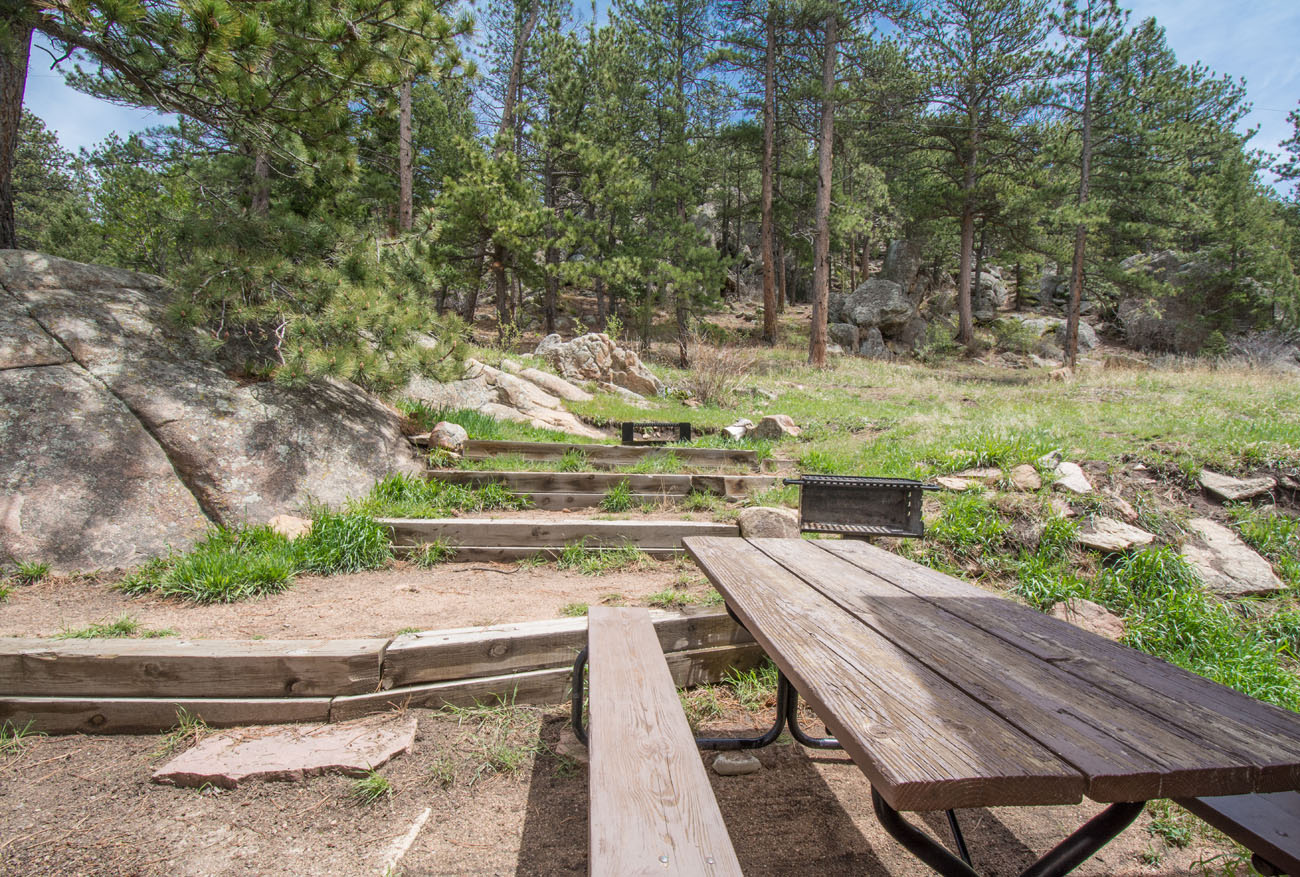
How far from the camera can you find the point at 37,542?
10.3 ft

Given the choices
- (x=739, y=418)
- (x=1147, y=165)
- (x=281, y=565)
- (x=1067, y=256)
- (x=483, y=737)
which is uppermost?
(x=1147, y=165)

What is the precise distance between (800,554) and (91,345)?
15.2 feet

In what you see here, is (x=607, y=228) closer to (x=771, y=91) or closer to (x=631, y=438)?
(x=771, y=91)

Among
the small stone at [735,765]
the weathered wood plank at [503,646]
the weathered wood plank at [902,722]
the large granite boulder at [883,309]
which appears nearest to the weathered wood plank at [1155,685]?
the weathered wood plank at [902,722]

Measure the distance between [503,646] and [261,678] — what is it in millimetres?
865

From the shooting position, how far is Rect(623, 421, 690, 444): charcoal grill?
20.8 feet

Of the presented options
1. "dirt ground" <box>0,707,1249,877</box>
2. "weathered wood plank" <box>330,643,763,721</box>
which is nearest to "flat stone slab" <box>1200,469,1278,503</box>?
"dirt ground" <box>0,707,1249,877</box>

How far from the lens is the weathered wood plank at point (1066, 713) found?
0.85m

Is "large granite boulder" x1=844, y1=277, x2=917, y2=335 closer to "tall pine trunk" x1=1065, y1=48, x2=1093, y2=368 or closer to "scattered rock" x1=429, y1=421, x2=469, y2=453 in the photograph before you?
"tall pine trunk" x1=1065, y1=48, x2=1093, y2=368

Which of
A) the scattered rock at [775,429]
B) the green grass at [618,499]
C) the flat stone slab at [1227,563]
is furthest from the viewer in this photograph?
the scattered rock at [775,429]

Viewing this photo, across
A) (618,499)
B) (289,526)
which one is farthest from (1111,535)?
(289,526)

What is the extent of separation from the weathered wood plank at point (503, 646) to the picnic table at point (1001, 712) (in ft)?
2.99

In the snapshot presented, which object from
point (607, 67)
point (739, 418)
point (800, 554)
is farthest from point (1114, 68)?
point (800, 554)

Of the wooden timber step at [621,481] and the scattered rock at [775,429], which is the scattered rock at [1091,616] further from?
the scattered rock at [775,429]
